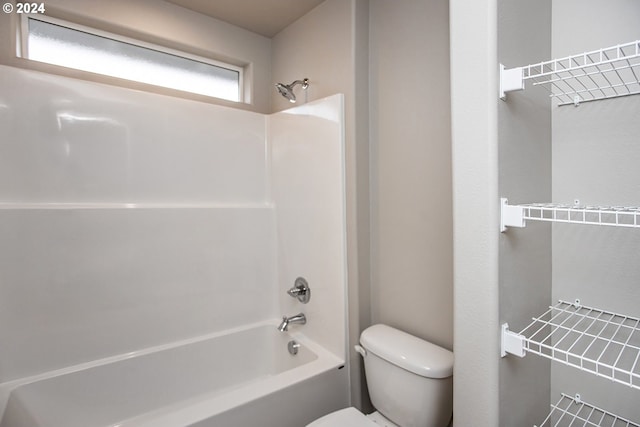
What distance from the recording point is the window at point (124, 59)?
5.94 feet

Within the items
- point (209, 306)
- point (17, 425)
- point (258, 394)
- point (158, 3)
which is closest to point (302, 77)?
point (158, 3)

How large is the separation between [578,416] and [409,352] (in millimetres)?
600

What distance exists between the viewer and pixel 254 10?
2.12m

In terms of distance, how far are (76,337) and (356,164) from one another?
1725 mm

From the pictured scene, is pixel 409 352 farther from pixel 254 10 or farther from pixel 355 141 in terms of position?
pixel 254 10

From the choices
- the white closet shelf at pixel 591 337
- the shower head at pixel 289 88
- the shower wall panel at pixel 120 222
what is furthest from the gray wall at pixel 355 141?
the white closet shelf at pixel 591 337

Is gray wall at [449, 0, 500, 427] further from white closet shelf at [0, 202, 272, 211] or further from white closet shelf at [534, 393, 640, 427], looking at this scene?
white closet shelf at [0, 202, 272, 211]

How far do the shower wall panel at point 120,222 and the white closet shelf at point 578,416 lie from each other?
1672 mm

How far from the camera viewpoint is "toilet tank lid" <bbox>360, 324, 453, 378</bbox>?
131 cm

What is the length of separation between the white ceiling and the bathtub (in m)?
2.05

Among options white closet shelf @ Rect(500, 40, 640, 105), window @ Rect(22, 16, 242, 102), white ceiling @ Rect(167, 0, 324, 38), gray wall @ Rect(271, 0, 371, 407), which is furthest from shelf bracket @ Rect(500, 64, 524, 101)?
window @ Rect(22, 16, 242, 102)

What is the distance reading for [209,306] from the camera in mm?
2141

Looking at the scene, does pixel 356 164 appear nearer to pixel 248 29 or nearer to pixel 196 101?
pixel 196 101

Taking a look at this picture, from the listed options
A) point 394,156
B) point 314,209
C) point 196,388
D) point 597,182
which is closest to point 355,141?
point 394,156
